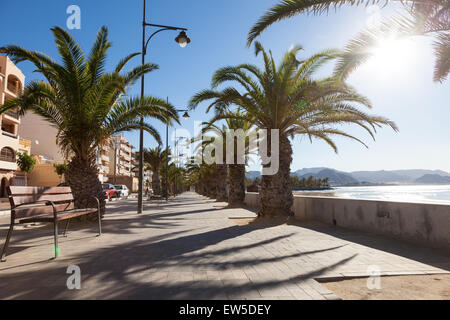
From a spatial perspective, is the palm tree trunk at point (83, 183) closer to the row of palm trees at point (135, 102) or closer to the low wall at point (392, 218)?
the row of palm trees at point (135, 102)

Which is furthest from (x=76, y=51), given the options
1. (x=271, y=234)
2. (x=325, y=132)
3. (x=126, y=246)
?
(x=325, y=132)

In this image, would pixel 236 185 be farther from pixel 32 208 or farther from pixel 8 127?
pixel 8 127

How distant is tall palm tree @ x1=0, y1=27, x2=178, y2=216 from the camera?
8625 millimetres

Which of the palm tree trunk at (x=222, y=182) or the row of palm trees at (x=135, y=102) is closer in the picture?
the row of palm trees at (x=135, y=102)

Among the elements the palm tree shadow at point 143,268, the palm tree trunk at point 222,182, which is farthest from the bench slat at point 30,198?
the palm tree trunk at point 222,182

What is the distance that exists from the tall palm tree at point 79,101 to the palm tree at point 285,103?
3.51 meters

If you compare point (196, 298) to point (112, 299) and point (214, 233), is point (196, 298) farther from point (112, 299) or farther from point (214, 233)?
point (214, 233)

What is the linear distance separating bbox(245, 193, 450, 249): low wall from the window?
32693 mm

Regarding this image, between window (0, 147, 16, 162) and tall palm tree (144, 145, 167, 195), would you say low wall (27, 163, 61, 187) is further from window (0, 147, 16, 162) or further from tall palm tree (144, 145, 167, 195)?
tall palm tree (144, 145, 167, 195)

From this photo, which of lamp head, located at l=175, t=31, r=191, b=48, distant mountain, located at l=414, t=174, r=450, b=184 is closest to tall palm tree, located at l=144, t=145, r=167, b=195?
lamp head, located at l=175, t=31, r=191, b=48

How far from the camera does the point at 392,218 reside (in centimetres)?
610

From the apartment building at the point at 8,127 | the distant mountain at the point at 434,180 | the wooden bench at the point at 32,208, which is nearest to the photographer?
the wooden bench at the point at 32,208

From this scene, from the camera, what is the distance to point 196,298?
111 inches

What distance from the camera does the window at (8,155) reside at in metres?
29.1
